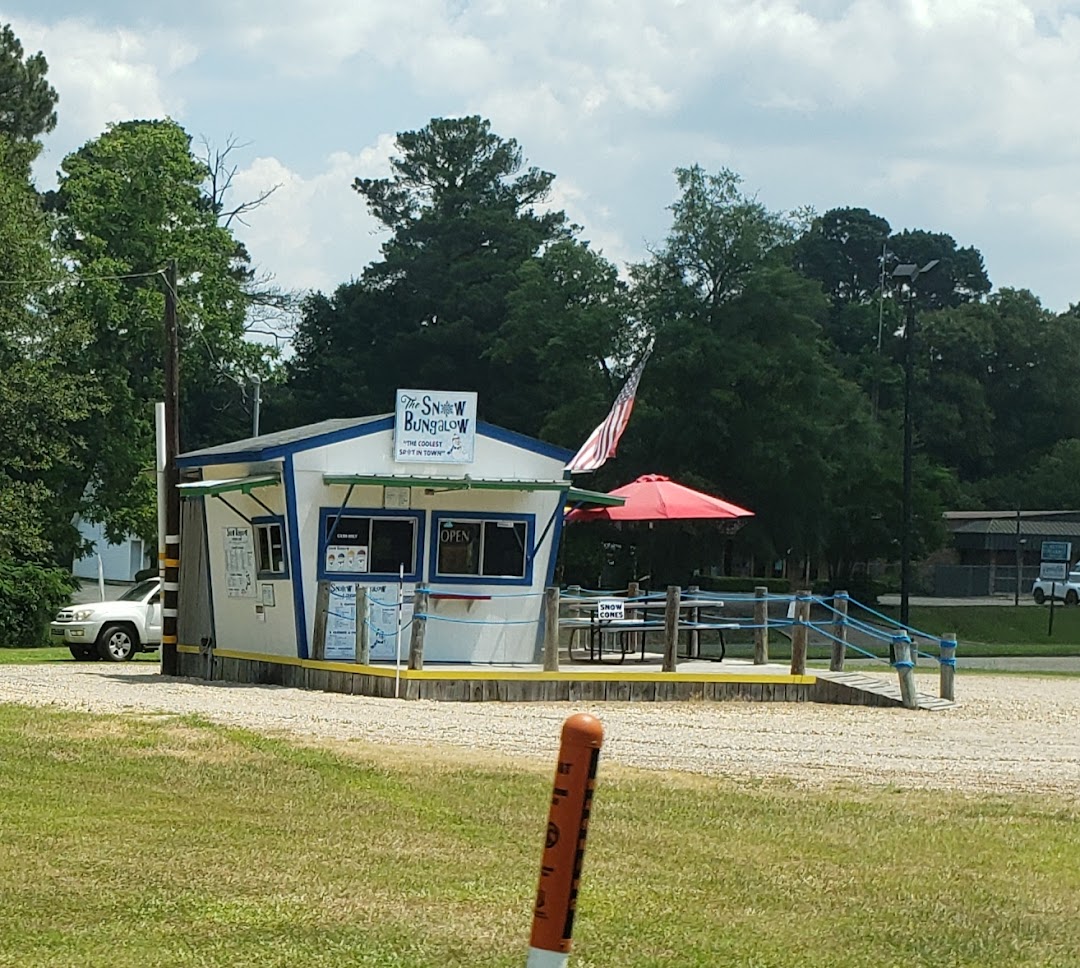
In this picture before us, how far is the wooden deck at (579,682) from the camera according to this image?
68.6ft

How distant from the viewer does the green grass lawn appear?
278 inches

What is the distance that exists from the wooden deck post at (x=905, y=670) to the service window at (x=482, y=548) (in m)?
5.49

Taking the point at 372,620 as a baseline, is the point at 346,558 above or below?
above

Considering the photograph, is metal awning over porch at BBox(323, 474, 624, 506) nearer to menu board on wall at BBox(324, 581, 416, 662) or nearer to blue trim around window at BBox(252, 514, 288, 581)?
blue trim around window at BBox(252, 514, 288, 581)

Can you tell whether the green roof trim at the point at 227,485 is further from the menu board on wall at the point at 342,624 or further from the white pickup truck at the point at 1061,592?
the white pickup truck at the point at 1061,592

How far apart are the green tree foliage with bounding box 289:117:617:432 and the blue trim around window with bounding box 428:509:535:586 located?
1763 inches

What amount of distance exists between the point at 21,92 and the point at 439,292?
24.2 meters

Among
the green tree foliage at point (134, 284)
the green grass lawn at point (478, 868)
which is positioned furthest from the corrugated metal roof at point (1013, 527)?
the green grass lawn at point (478, 868)

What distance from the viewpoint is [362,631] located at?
21891mm

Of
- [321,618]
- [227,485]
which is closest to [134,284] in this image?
[227,485]

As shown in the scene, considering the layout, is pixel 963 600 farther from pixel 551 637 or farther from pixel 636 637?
pixel 551 637

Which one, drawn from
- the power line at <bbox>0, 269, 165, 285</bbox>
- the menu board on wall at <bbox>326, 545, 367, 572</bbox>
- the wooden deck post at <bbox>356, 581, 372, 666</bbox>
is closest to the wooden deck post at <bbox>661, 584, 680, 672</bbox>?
the wooden deck post at <bbox>356, 581, 372, 666</bbox>

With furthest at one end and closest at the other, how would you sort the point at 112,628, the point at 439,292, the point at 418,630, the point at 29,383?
the point at 439,292 < the point at 29,383 < the point at 112,628 < the point at 418,630

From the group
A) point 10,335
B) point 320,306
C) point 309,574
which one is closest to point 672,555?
point 10,335
